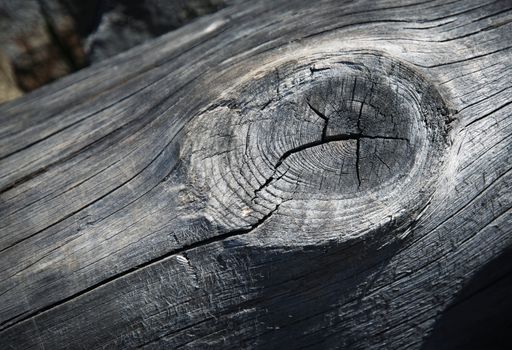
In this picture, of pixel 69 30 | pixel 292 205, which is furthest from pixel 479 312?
pixel 69 30

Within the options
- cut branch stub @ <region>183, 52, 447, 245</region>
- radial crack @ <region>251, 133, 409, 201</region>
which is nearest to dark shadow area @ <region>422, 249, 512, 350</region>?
cut branch stub @ <region>183, 52, 447, 245</region>

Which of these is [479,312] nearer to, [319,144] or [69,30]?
[319,144]

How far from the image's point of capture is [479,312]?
160 cm

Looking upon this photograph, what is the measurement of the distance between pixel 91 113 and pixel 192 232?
2.08ft

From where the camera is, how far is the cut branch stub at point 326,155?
4.52ft

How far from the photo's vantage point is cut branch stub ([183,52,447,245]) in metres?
1.38

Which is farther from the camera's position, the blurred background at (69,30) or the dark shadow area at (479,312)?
the blurred background at (69,30)

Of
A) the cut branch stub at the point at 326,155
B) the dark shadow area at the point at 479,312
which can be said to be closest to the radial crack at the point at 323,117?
the cut branch stub at the point at 326,155

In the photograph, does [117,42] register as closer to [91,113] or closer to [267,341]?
[91,113]

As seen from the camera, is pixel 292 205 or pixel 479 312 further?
pixel 479 312

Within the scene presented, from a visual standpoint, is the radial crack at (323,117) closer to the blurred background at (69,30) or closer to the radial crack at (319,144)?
the radial crack at (319,144)

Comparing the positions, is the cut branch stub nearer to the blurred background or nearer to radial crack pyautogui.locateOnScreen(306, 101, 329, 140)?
radial crack pyautogui.locateOnScreen(306, 101, 329, 140)

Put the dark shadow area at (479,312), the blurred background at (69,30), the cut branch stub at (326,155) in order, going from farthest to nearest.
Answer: the blurred background at (69,30)
the dark shadow area at (479,312)
the cut branch stub at (326,155)

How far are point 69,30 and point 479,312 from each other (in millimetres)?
2376
